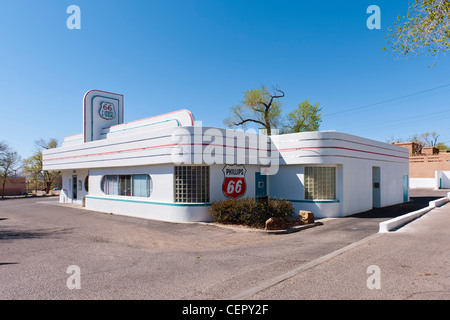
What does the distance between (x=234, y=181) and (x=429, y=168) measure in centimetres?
4396

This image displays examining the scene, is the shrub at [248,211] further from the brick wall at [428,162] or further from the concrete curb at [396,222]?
the brick wall at [428,162]

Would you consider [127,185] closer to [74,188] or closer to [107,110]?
[107,110]

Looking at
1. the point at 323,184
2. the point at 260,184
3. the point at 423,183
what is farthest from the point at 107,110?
the point at 423,183

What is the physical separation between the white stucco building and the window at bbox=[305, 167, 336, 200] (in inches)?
2.0

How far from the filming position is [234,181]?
50.2ft

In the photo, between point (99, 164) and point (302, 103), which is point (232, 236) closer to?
point (99, 164)

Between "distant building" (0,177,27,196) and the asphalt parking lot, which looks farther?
"distant building" (0,177,27,196)

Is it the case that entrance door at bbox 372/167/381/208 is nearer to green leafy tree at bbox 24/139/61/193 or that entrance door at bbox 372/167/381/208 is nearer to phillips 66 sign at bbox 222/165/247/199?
Result: phillips 66 sign at bbox 222/165/247/199

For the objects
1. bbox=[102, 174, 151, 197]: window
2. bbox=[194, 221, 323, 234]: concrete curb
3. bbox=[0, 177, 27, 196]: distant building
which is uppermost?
bbox=[102, 174, 151, 197]: window

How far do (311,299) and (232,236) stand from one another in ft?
20.8

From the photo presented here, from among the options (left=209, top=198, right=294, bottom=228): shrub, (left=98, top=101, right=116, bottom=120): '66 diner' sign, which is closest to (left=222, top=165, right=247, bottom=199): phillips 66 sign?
(left=209, top=198, right=294, bottom=228): shrub

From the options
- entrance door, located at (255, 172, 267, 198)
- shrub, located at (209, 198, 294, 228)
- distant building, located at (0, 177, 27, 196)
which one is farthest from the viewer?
distant building, located at (0, 177, 27, 196)

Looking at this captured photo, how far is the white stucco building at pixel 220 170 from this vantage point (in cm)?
1396

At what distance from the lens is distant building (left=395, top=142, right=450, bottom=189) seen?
140ft
